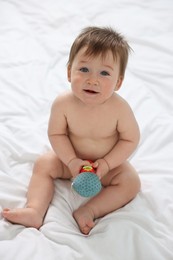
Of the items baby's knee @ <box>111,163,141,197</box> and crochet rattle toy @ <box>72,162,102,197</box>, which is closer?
crochet rattle toy @ <box>72,162,102,197</box>

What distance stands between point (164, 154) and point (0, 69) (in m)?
0.71

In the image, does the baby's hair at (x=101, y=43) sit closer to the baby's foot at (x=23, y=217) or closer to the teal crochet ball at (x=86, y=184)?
the teal crochet ball at (x=86, y=184)

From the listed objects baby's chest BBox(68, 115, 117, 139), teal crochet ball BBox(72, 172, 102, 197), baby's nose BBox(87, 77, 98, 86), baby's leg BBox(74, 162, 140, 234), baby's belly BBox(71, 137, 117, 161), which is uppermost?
baby's nose BBox(87, 77, 98, 86)

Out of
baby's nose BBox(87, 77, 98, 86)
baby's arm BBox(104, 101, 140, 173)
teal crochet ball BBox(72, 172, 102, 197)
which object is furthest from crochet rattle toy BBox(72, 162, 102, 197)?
baby's nose BBox(87, 77, 98, 86)

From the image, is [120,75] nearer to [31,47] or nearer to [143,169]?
[143,169]

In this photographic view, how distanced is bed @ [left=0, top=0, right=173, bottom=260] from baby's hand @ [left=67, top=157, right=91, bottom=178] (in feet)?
0.21

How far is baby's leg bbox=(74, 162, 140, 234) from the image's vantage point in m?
0.99

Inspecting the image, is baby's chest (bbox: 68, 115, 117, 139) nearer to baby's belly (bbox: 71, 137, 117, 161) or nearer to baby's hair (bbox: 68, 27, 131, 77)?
baby's belly (bbox: 71, 137, 117, 161)

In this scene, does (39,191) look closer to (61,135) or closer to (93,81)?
(61,135)

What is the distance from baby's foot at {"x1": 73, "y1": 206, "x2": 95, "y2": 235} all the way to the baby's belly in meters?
0.16

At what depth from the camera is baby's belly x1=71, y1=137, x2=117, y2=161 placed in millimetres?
1083

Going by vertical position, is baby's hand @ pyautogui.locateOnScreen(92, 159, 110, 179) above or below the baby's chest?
below

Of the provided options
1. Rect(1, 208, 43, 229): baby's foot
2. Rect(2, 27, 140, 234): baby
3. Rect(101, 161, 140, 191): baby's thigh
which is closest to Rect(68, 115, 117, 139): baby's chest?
Rect(2, 27, 140, 234): baby

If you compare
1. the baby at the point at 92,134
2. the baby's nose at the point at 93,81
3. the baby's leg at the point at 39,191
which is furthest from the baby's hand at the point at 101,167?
the baby's nose at the point at 93,81
